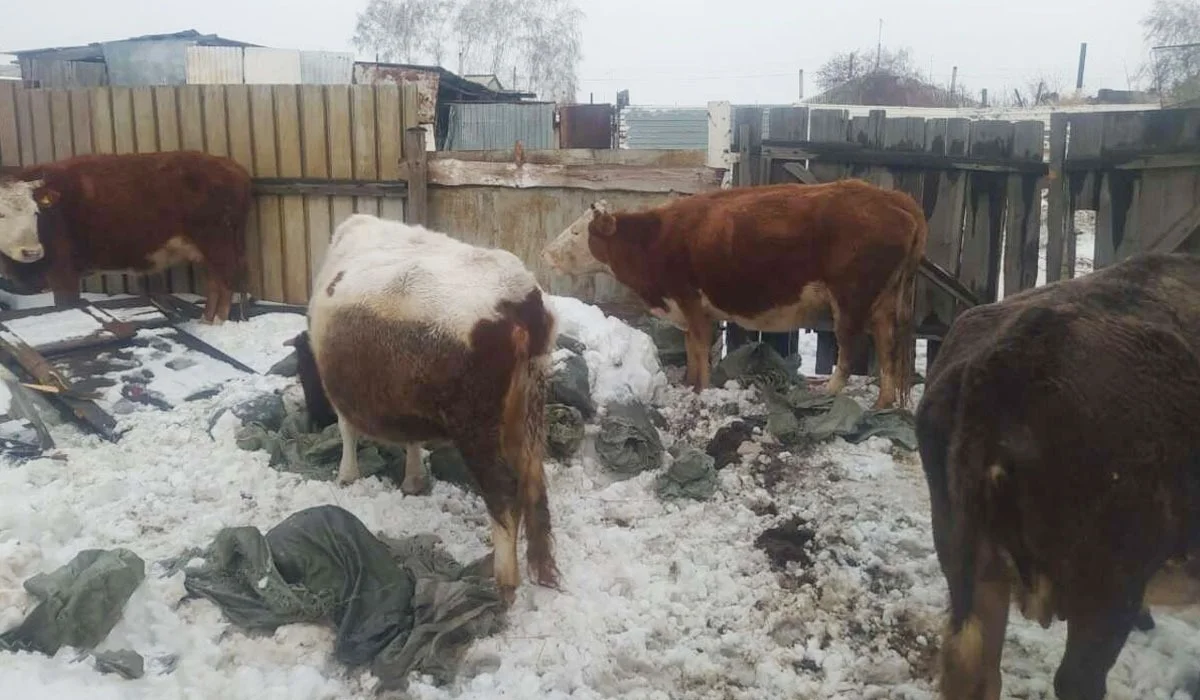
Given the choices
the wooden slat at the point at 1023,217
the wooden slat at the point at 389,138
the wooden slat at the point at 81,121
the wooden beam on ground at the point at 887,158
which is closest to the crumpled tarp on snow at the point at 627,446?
the wooden slat at the point at 1023,217

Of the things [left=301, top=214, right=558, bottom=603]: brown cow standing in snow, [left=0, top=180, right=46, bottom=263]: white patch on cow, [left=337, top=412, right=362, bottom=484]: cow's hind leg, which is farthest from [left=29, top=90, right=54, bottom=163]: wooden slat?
[left=301, top=214, right=558, bottom=603]: brown cow standing in snow

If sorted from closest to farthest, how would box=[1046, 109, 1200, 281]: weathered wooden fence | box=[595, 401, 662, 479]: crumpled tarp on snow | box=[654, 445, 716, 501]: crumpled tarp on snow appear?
box=[654, 445, 716, 501]: crumpled tarp on snow
box=[595, 401, 662, 479]: crumpled tarp on snow
box=[1046, 109, 1200, 281]: weathered wooden fence

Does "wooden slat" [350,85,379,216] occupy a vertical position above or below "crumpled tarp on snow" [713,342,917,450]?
above

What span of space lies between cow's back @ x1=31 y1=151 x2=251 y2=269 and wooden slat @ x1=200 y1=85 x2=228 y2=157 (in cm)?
49

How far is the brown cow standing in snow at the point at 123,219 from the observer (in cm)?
874

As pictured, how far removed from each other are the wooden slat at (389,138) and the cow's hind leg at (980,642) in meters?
7.45

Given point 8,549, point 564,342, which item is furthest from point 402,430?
point 564,342

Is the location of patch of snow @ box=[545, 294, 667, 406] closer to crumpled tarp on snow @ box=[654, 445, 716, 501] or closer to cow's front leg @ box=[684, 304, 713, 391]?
A: cow's front leg @ box=[684, 304, 713, 391]

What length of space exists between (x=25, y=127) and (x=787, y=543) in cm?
1015

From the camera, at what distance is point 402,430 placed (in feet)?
15.8

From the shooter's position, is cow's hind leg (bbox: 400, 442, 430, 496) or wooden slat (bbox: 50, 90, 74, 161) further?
wooden slat (bbox: 50, 90, 74, 161)

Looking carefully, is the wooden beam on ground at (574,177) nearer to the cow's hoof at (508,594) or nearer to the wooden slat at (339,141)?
the wooden slat at (339,141)

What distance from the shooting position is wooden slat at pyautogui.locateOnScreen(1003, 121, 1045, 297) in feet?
Answer: 24.3

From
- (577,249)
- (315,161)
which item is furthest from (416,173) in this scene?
(577,249)
